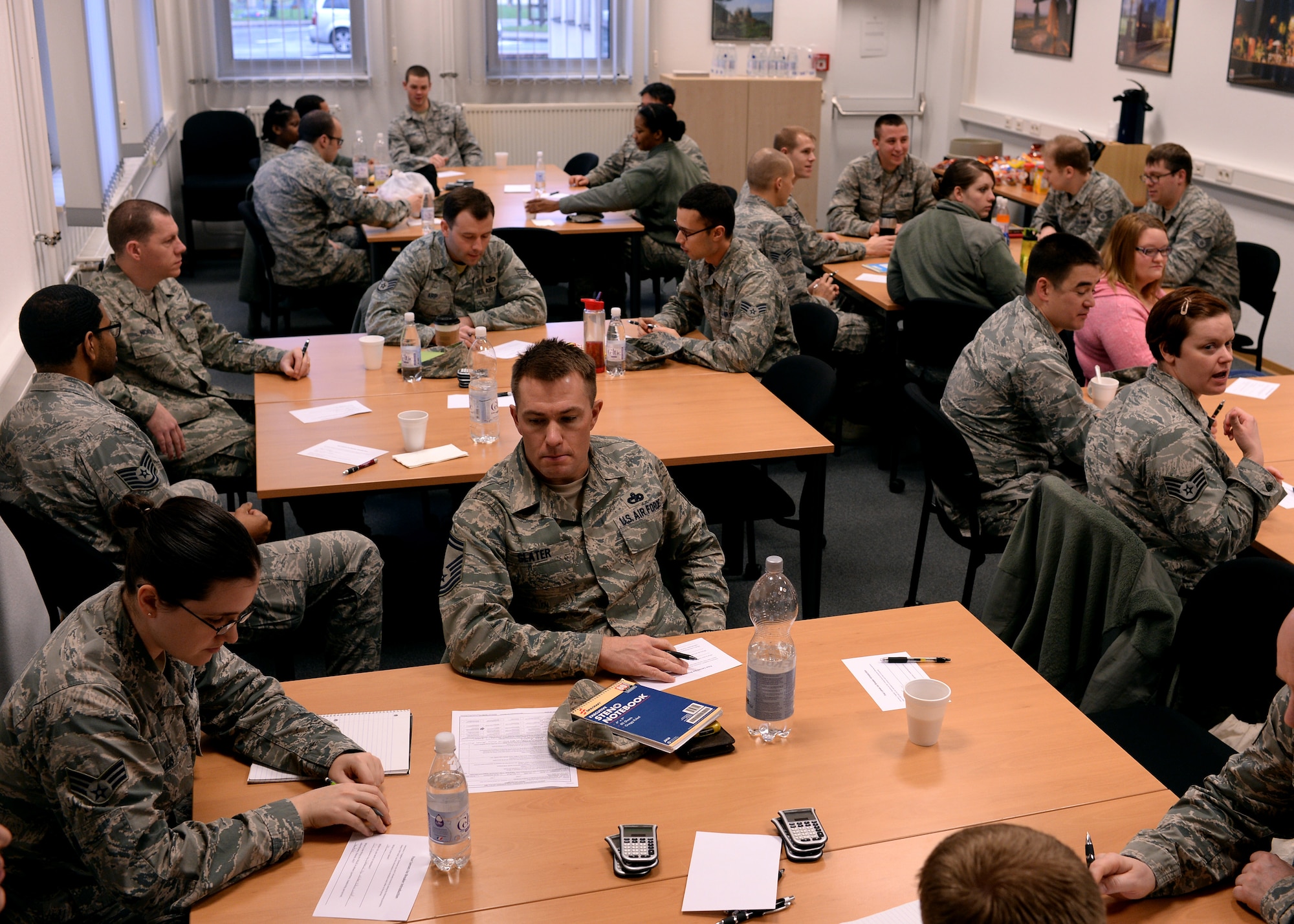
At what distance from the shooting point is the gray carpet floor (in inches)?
164

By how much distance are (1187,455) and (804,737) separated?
5.09 ft

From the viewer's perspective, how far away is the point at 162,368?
4258mm

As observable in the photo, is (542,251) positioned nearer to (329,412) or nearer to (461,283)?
(461,283)

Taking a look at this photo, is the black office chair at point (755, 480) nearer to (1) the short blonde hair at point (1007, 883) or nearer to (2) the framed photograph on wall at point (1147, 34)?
(1) the short blonde hair at point (1007, 883)

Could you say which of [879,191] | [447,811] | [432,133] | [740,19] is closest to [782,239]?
[879,191]

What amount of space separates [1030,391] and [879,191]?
3.83 metres

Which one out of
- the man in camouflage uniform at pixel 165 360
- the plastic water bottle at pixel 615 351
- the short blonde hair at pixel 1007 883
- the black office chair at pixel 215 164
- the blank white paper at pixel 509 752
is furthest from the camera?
the black office chair at pixel 215 164

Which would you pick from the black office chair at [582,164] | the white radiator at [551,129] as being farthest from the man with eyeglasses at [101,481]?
the white radiator at [551,129]

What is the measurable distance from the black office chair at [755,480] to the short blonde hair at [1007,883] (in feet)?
8.40

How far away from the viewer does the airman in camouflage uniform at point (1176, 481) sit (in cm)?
302

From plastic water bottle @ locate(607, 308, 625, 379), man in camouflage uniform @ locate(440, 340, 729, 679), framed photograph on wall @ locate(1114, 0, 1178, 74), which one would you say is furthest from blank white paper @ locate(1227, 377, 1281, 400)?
framed photograph on wall @ locate(1114, 0, 1178, 74)

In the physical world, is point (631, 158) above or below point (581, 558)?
above

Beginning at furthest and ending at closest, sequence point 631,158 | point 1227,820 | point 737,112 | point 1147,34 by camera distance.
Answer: point 737,112 < point 1147,34 < point 631,158 < point 1227,820

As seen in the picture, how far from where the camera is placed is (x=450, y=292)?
197 inches
